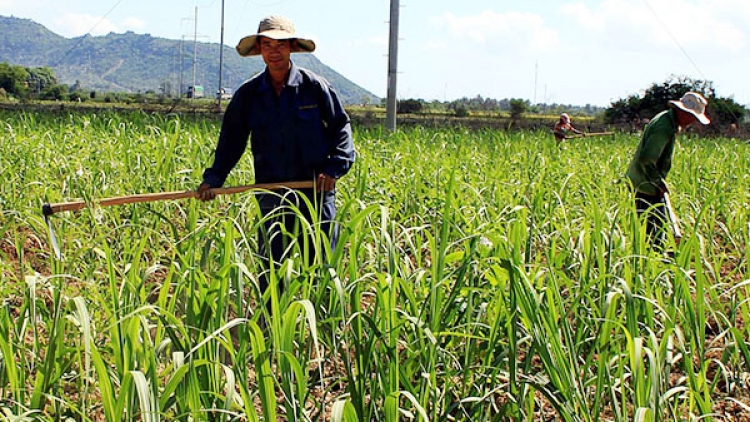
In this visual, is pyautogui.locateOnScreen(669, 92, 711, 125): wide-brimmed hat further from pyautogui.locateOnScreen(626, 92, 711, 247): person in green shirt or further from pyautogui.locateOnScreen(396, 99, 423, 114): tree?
pyautogui.locateOnScreen(396, 99, 423, 114): tree

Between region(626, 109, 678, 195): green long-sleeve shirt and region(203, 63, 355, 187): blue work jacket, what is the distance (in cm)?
209

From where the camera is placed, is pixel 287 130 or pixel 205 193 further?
pixel 287 130

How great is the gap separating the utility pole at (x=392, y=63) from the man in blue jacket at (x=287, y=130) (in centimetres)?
1083

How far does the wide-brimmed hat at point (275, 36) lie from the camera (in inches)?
133

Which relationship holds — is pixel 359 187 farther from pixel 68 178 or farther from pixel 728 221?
pixel 728 221

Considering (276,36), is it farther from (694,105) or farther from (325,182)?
(694,105)

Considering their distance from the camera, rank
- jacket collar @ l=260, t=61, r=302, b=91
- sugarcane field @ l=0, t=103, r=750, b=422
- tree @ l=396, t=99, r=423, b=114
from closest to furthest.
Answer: sugarcane field @ l=0, t=103, r=750, b=422 → jacket collar @ l=260, t=61, r=302, b=91 → tree @ l=396, t=99, r=423, b=114

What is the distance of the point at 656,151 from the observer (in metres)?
4.92

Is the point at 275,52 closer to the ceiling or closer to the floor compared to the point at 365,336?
closer to the ceiling

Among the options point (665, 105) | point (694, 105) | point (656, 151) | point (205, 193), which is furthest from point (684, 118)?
point (665, 105)

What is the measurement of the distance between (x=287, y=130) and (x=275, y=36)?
1.36 feet

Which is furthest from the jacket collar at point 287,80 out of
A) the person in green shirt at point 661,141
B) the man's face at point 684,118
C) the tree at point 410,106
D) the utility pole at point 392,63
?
the tree at point 410,106

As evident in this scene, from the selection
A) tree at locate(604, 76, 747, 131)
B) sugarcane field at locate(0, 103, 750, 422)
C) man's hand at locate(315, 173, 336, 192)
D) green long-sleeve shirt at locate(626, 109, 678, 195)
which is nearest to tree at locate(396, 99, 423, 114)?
tree at locate(604, 76, 747, 131)

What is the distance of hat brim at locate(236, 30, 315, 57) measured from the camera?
11.1ft
